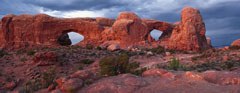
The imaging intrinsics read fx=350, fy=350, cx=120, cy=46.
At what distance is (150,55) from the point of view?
28.3 m

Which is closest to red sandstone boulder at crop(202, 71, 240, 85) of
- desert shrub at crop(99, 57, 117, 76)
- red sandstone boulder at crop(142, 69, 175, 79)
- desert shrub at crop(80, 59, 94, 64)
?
red sandstone boulder at crop(142, 69, 175, 79)

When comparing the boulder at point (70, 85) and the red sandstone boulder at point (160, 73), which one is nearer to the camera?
the boulder at point (70, 85)

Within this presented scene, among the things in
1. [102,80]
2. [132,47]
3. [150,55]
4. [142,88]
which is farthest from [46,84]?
[132,47]

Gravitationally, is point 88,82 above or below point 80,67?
above

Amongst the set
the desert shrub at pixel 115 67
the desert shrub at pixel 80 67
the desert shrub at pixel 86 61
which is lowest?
the desert shrub at pixel 80 67

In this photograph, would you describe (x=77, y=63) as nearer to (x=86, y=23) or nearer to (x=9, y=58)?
(x=9, y=58)

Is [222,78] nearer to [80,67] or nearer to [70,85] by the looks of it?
[70,85]

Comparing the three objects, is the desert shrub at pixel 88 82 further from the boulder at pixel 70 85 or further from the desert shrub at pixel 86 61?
the desert shrub at pixel 86 61

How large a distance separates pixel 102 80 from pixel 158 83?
1.75 metres

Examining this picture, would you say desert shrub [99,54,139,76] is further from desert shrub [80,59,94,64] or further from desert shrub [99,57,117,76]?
desert shrub [80,59,94,64]

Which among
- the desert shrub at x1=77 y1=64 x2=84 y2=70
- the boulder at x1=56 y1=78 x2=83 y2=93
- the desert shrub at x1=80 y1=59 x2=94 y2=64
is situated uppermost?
the boulder at x1=56 y1=78 x2=83 y2=93

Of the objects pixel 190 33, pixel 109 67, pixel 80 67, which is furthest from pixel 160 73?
pixel 190 33

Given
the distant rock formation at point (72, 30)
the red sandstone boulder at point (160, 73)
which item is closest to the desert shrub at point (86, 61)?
the distant rock formation at point (72, 30)

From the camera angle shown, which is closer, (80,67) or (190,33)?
(80,67)
